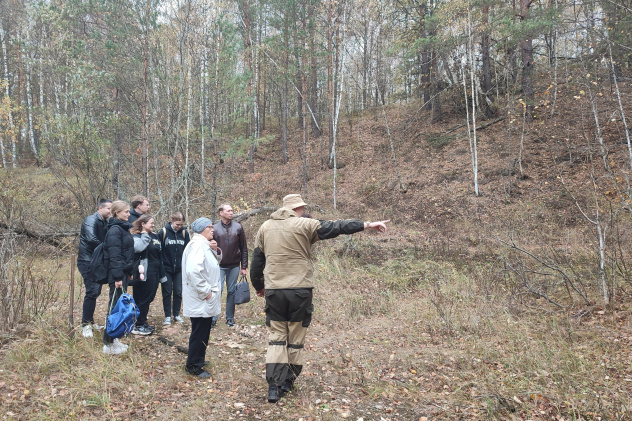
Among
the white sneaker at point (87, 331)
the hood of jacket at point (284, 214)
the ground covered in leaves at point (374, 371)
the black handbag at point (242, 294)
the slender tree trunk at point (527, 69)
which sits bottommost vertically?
the ground covered in leaves at point (374, 371)

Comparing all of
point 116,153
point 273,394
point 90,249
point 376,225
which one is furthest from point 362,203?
point 273,394

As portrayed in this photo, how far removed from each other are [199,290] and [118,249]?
141cm

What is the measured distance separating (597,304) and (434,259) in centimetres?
379

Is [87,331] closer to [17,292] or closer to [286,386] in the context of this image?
[17,292]

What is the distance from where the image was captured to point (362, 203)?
16.4 meters

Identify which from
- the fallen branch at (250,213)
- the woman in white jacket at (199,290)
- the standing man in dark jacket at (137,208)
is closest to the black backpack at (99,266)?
the standing man in dark jacket at (137,208)

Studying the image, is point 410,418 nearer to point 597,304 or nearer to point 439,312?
point 439,312

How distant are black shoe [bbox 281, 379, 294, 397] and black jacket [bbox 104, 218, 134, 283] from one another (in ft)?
7.94

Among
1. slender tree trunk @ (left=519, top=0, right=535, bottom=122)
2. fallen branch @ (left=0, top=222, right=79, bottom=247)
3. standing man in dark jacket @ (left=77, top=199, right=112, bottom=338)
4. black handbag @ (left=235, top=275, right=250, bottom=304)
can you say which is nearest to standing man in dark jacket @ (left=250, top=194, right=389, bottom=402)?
black handbag @ (left=235, top=275, right=250, bottom=304)

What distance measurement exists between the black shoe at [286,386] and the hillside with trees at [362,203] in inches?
3.3

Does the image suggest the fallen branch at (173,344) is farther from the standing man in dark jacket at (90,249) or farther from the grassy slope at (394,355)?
the standing man in dark jacket at (90,249)

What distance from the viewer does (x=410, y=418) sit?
11.8ft

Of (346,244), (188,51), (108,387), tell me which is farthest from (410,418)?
(188,51)

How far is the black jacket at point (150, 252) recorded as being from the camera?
523 cm
